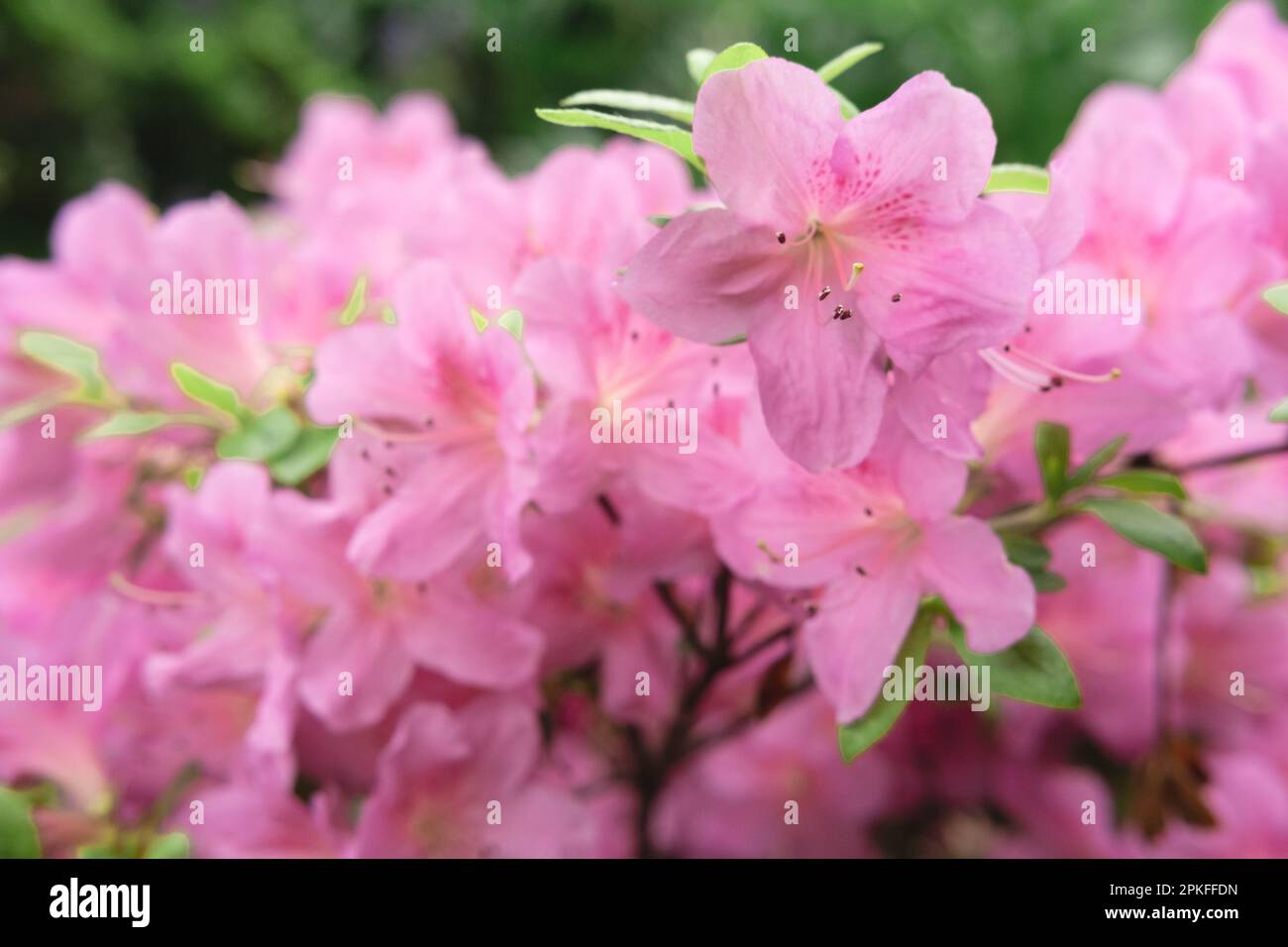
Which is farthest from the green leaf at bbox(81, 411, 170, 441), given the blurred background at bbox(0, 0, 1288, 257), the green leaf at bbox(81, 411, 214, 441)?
the blurred background at bbox(0, 0, 1288, 257)

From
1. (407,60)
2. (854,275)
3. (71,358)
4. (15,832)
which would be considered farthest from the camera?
(407,60)

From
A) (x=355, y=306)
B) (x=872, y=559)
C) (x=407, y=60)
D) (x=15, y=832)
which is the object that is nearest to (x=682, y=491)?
(x=872, y=559)

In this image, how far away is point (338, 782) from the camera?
0.52 m

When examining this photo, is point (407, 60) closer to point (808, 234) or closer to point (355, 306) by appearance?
point (355, 306)

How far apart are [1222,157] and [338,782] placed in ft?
1.51

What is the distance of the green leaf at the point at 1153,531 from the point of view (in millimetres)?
419

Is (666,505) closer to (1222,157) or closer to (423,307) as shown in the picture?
(423,307)

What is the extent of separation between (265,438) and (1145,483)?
0.34 metres

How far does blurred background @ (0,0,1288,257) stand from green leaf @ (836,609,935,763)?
662mm

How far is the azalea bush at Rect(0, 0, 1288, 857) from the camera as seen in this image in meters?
0.38

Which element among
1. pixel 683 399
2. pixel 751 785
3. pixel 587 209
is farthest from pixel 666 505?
pixel 751 785

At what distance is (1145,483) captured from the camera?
1.43 ft

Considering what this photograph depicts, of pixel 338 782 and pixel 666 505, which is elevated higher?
pixel 666 505

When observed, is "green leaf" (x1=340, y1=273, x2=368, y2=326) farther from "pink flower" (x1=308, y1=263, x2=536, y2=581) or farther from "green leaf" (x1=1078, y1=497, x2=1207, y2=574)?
"green leaf" (x1=1078, y1=497, x2=1207, y2=574)
